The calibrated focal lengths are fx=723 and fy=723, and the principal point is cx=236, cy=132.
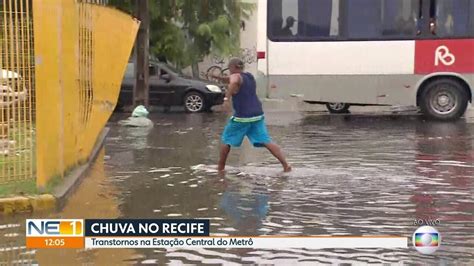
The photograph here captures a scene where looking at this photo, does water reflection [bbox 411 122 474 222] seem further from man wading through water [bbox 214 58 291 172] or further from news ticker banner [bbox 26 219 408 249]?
man wading through water [bbox 214 58 291 172]

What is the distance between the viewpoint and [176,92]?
21.5 meters

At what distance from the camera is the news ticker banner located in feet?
19.2

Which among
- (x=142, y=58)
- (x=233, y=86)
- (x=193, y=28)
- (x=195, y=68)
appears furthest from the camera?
(x=195, y=68)

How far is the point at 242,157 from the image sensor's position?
440 inches

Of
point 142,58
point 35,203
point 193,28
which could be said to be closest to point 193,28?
point 193,28

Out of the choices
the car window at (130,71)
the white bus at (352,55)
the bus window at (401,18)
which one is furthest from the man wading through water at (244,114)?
the car window at (130,71)

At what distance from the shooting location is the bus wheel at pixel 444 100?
16.9 m

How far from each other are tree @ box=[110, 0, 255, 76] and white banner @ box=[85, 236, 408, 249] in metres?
17.6

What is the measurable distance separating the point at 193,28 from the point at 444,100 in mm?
10637

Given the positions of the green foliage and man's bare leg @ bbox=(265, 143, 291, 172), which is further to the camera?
the green foliage

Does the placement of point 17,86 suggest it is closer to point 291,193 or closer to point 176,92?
point 291,193

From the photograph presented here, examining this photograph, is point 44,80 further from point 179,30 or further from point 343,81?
point 179,30

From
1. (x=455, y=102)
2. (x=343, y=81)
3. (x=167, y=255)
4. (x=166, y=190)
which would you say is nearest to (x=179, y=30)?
(x=343, y=81)

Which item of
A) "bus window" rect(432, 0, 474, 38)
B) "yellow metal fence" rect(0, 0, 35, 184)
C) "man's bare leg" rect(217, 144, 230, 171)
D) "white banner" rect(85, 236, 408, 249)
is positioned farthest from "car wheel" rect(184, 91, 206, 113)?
"white banner" rect(85, 236, 408, 249)
